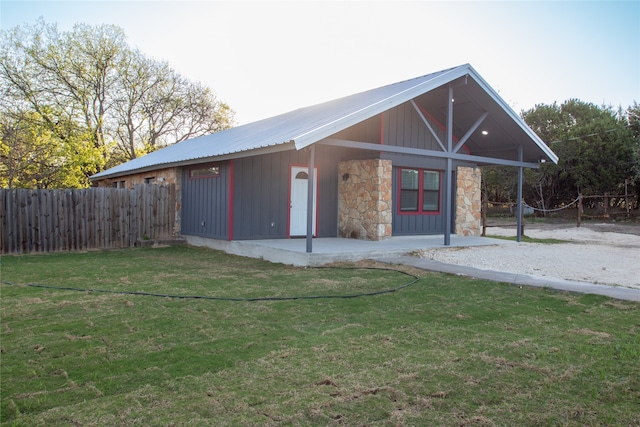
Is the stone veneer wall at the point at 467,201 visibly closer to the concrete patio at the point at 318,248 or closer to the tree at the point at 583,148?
the concrete patio at the point at 318,248

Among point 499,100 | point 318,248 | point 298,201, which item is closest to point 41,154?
point 298,201

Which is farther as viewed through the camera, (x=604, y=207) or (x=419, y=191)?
(x=604, y=207)

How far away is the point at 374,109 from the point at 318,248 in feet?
9.84

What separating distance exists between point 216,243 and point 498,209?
26.2 meters

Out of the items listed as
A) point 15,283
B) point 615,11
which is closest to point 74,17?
point 15,283

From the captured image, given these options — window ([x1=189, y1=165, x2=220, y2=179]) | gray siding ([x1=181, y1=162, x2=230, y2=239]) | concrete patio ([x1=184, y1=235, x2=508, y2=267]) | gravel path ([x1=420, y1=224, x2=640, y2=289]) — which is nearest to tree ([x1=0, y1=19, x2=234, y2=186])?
gray siding ([x1=181, y1=162, x2=230, y2=239])

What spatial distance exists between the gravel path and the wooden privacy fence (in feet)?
23.5

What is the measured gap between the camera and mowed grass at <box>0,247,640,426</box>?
2473 mm

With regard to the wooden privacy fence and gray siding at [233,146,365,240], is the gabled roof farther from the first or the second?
the wooden privacy fence

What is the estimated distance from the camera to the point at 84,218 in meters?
10.8

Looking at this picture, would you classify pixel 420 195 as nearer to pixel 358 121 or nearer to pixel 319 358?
pixel 358 121

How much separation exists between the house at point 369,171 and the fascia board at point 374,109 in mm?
34

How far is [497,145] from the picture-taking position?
1307 cm

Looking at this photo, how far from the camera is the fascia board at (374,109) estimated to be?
25.1 feet
